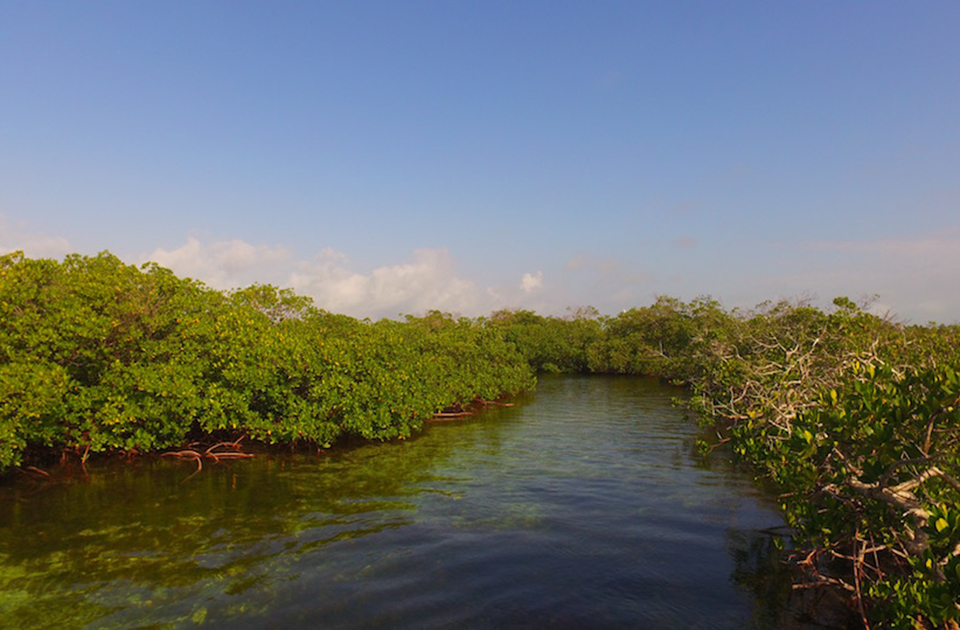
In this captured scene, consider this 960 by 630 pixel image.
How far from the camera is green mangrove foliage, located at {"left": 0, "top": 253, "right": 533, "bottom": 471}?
48.2 feet

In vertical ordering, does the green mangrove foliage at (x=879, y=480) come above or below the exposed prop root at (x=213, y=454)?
above

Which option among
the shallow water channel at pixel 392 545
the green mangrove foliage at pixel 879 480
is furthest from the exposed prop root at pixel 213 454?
the green mangrove foliage at pixel 879 480

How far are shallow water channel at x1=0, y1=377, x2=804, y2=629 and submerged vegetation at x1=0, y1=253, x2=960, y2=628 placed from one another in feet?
4.81

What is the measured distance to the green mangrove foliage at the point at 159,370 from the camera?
48.2 ft

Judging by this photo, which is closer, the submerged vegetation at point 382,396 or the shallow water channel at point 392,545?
the submerged vegetation at point 382,396

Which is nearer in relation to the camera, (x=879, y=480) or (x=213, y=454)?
(x=879, y=480)

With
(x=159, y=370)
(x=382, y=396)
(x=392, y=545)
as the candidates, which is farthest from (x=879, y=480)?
(x=159, y=370)

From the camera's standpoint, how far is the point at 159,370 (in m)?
16.7

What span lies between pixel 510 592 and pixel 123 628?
241 inches

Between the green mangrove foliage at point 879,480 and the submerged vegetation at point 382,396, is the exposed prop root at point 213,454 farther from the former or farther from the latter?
the green mangrove foliage at point 879,480

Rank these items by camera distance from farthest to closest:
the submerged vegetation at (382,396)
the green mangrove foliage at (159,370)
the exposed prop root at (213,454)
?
the exposed prop root at (213,454) < the green mangrove foliage at (159,370) < the submerged vegetation at (382,396)

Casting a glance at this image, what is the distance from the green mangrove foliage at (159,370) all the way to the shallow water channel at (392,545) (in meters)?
1.45

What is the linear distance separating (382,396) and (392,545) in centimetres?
960

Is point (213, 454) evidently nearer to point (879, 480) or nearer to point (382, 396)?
point (382, 396)
